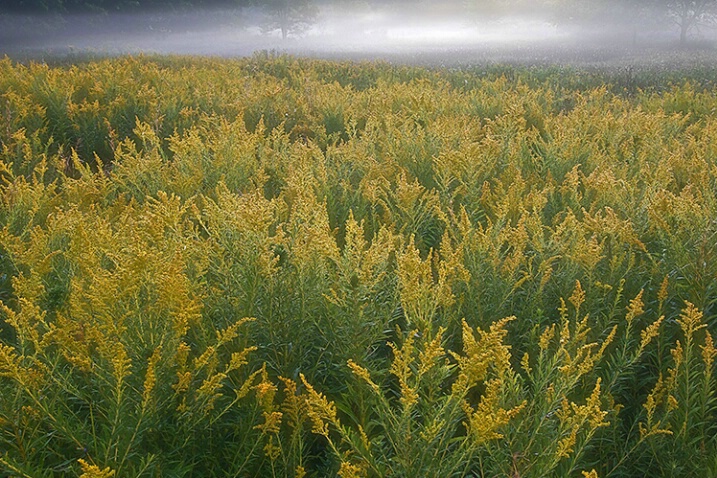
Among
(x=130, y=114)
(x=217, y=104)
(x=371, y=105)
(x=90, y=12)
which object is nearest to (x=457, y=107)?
(x=371, y=105)

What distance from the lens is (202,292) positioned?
2.05 m

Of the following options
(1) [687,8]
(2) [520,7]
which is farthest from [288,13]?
(1) [687,8]

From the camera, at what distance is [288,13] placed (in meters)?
55.5

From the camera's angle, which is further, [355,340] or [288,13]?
[288,13]

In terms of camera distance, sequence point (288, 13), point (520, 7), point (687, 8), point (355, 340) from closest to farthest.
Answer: point (355, 340) < point (687, 8) < point (520, 7) < point (288, 13)

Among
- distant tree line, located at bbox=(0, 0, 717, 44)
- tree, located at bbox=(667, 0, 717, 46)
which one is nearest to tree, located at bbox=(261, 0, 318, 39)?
distant tree line, located at bbox=(0, 0, 717, 44)

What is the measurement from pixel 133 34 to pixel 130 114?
5134 centimetres

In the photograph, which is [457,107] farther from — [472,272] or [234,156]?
[472,272]

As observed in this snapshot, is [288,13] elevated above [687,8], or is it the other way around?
[288,13]

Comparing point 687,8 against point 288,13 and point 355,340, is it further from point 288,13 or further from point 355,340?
point 355,340

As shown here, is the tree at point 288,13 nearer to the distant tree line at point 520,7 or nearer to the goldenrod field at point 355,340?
the distant tree line at point 520,7

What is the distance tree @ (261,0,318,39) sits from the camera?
54.1 meters

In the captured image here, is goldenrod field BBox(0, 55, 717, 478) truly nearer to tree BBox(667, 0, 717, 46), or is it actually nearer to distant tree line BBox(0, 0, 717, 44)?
distant tree line BBox(0, 0, 717, 44)

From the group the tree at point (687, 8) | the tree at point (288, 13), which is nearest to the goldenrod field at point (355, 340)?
the tree at point (687, 8)
